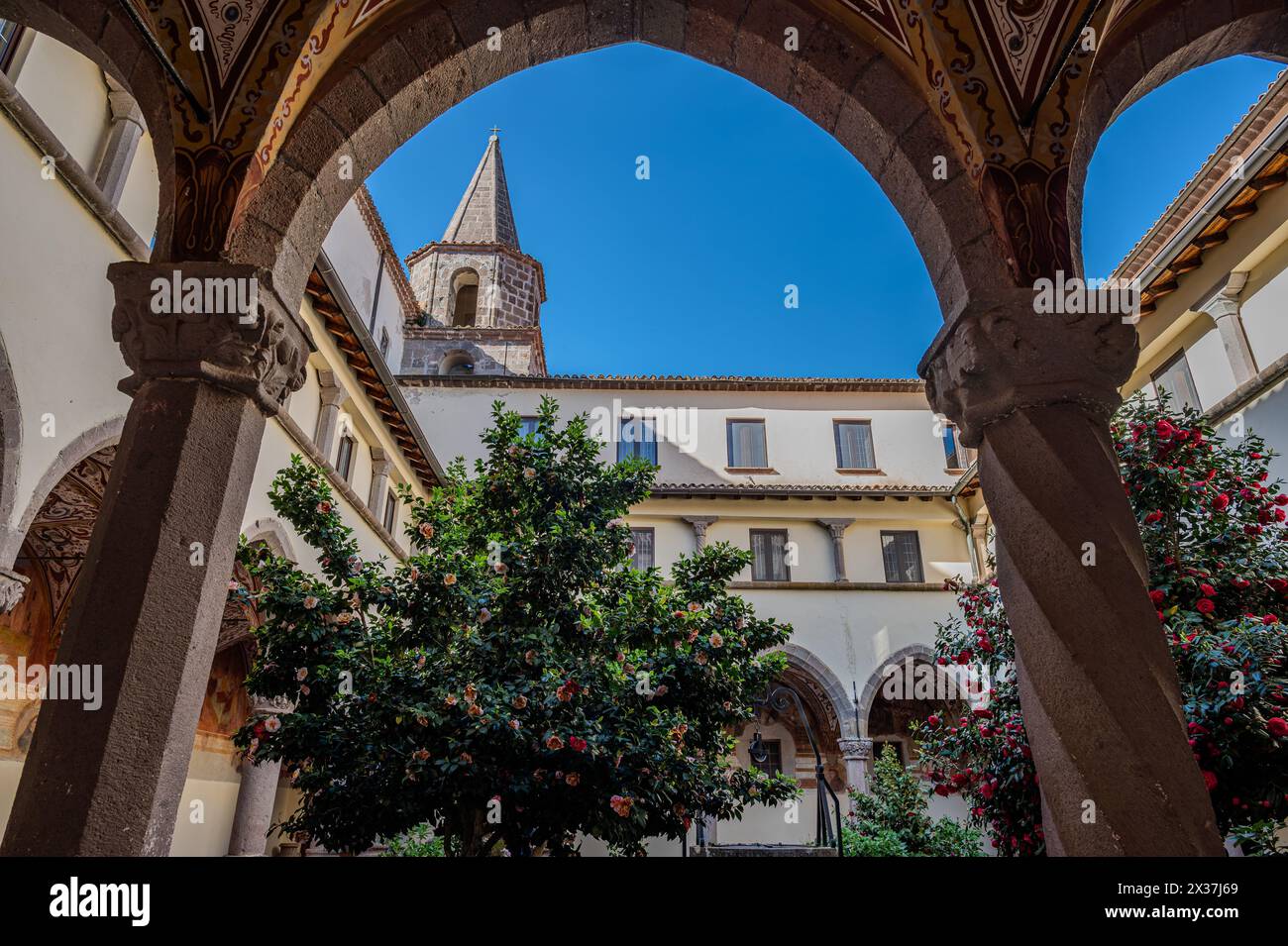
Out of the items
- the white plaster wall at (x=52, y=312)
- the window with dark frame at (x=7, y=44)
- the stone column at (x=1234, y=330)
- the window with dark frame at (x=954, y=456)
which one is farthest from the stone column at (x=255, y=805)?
the window with dark frame at (x=954, y=456)

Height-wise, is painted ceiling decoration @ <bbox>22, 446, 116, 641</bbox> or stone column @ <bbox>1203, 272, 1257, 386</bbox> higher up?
stone column @ <bbox>1203, 272, 1257, 386</bbox>

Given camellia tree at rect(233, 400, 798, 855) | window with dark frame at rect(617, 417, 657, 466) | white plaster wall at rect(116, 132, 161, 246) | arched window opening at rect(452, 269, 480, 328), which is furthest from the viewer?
arched window opening at rect(452, 269, 480, 328)

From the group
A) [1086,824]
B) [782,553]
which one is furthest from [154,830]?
[782,553]

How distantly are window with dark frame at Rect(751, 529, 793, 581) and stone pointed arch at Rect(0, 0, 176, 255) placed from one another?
15.9m

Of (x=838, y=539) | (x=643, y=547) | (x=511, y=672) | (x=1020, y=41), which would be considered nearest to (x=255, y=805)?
(x=511, y=672)

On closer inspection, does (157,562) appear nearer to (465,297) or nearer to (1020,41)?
(1020,41)

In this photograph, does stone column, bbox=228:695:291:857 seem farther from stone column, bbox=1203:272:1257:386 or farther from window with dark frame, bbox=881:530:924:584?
window with dark frame, bbox=881:530:924:584

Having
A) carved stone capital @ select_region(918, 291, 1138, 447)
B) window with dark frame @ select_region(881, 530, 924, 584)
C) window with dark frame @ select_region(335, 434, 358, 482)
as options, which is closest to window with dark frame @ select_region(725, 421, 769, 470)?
window with dark frame @ select_region(881, 530, 924, 584)

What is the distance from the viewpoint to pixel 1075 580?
2.91 m

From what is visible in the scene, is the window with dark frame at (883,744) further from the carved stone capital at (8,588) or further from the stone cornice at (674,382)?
the carved stone capital at (8,588)

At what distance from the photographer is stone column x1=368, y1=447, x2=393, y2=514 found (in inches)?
585

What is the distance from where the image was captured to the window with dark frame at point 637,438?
68.0 ft
